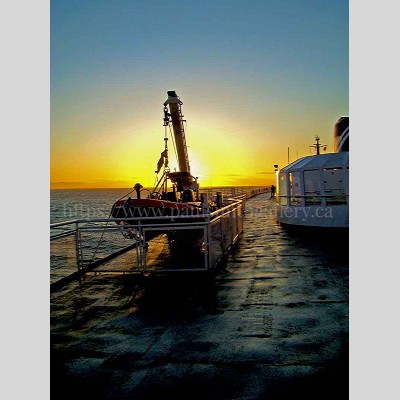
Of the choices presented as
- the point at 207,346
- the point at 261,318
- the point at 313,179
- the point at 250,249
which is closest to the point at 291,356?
the point at 207,346

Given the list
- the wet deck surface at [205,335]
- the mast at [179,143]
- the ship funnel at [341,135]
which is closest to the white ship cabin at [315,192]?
the ship funnel at [341,135]

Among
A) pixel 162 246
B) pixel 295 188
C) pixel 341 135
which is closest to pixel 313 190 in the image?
pixel 295 188

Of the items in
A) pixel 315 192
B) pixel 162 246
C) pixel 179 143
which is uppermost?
pixel 179 143

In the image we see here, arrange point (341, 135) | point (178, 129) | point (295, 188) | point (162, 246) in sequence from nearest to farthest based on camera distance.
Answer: point (162, 246) → point (295, 188) → point (341, 135) → point (178, 129)

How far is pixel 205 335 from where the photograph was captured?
4.53m

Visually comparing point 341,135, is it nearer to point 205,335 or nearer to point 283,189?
point 283,189

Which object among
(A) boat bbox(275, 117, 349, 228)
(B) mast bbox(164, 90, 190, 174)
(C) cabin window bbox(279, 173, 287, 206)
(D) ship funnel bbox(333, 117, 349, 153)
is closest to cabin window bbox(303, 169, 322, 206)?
(A) boat bbox(275, 117, 349, 228)

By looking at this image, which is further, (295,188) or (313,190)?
(313,190)

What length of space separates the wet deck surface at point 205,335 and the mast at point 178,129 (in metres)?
13.3

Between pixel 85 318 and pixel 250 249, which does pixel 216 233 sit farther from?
pixel 85 318

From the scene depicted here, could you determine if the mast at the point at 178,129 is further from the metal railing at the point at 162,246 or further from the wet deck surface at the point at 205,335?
the wet deck surface at the point at 205,335

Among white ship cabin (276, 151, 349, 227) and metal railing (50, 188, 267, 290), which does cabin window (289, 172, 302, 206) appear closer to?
white ship cabin (276, 151, 349, 227)

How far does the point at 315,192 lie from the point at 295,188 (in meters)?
0.81

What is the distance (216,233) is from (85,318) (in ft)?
13.3
